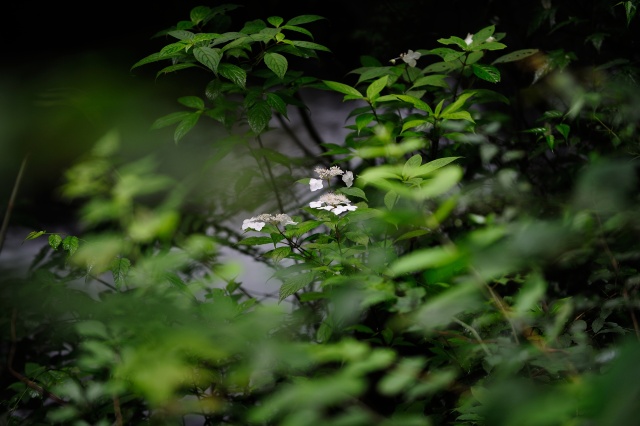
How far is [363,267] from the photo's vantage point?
92 centimetres

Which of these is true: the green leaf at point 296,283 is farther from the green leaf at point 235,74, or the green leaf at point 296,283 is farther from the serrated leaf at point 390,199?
the green leaf at point 235,74

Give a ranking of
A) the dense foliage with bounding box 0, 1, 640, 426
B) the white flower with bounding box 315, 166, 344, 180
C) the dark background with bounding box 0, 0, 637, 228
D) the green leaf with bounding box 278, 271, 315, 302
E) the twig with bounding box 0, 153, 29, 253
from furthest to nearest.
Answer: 1. the dark background with bounding box 0, 0, 637, 228
2. the twig with bounding box 0, 153, 29, 253
3. the white flower with bounding box 315, 166, 344, 180
4. the green leaf with bounding box 278, 271, 315, 302
5. the dense foliage with bounding box 0, 1, 640, 426

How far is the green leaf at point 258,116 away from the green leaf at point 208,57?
0.16 m

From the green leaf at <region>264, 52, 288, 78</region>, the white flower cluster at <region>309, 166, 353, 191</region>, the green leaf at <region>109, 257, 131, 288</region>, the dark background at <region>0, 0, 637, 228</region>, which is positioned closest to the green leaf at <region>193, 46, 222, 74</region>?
the green leaf at <region>264, 52, 288, 78</region>

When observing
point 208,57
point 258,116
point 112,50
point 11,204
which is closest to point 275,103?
point 258,116

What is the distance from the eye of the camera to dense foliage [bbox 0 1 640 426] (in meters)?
0.50

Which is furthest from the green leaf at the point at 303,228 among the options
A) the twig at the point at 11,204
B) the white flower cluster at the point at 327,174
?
the twig at the point at 11,204

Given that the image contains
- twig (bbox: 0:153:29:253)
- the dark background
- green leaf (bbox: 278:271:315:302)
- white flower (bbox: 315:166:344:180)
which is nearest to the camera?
green leaf (bbox: 278:271:315:302)

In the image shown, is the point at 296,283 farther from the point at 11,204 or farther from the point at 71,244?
the point at 11,204

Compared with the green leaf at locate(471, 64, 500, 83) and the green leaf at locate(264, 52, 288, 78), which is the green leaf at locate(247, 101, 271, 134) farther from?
the green leaf at locate(471, 64, 500, 83)

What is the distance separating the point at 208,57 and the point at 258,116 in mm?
194

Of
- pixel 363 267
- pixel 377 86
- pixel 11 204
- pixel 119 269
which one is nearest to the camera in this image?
pixel 363 267

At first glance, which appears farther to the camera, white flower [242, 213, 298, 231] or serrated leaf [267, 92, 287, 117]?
serrated leaf [267, 92, 287, 117]

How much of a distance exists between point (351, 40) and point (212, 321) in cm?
179
